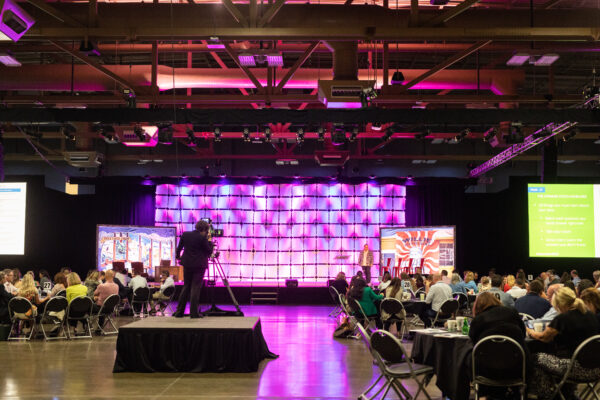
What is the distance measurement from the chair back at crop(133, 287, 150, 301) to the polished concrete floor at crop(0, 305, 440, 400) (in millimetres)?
2968

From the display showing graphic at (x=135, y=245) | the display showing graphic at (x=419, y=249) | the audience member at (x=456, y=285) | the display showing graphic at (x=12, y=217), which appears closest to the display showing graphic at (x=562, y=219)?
the audience member at (x=456, y=285)

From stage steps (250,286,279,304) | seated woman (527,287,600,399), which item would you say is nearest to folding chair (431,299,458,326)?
seated woman (527,287,600,399)

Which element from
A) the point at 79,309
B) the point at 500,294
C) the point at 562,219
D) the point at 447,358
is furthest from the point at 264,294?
the point at 447,358

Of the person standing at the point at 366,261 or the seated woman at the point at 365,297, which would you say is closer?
the seated woman at the point at 365,297

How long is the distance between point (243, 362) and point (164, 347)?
963 millimetres

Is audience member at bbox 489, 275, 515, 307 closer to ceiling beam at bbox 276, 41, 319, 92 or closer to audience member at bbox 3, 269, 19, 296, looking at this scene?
ceiling beam at bbox 276, 41, 319, 92

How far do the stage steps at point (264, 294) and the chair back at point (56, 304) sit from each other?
9.08 metres

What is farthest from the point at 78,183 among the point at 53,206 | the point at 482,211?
the point at 482,211

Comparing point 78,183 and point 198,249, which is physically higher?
point 78,183

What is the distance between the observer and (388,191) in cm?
2022

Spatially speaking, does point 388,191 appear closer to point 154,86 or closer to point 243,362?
point 154,86

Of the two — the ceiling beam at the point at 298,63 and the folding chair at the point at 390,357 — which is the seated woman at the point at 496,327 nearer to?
the folding chair at the point at 390,357

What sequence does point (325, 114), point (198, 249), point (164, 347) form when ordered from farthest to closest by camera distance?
point (325, 114)
point (198, 249)
point (164, 347)

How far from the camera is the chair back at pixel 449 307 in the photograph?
9531mm
